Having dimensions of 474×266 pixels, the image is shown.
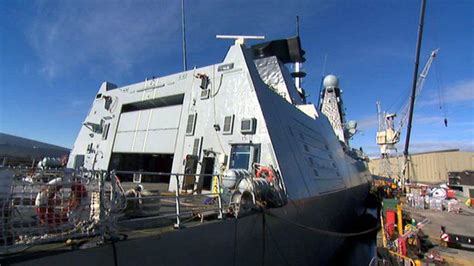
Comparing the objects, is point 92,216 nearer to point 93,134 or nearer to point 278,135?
point 278,135

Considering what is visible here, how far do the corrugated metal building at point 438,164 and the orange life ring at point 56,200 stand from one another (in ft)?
192

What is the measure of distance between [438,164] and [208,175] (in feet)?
211

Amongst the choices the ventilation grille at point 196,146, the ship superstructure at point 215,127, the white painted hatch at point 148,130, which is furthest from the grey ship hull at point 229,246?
the white painted hatch at point 148,130

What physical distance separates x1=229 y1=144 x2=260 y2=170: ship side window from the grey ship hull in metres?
1.61

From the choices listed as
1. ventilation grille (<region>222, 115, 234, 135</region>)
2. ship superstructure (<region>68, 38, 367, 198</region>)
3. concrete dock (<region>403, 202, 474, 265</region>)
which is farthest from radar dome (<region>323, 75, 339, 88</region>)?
ventilation grille (<region>222, 115, 234, 135</region>)

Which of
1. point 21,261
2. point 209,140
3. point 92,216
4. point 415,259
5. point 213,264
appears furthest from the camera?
point 209,140

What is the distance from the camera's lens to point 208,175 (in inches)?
218

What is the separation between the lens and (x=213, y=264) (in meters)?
5.27

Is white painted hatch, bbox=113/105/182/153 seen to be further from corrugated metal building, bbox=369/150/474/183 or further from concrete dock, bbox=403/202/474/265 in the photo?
corrugated metal building, bbox=369/150/474/183

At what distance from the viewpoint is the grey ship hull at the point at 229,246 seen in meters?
3.64

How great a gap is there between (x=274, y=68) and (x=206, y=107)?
5465 mm

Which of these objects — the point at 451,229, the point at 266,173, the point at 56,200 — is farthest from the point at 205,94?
the point at 451,229

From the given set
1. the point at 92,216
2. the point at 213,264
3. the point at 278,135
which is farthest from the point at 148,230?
the point at 278,135

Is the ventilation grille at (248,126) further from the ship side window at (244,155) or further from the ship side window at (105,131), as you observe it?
the ship side window at (105,131)
